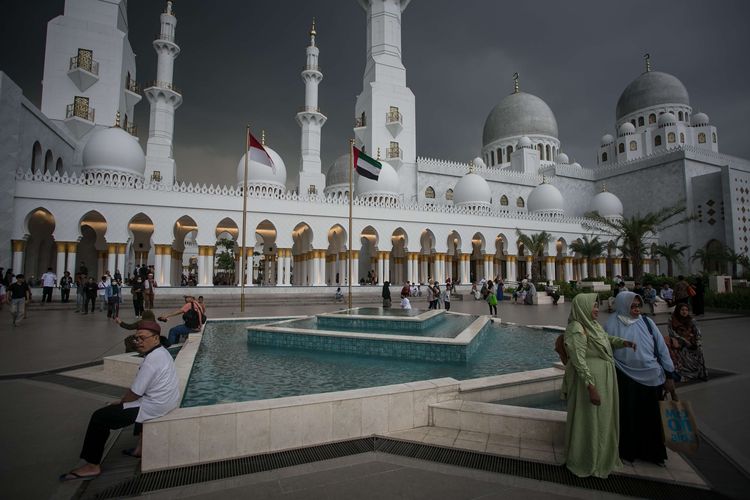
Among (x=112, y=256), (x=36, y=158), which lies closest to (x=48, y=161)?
(x=36, y=158)

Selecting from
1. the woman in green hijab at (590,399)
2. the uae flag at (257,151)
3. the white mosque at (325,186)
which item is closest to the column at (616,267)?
the white mosque at (325,186)

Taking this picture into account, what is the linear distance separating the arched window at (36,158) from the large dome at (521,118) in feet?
121

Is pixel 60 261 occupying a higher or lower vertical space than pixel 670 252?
lower

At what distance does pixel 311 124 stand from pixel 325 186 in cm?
511

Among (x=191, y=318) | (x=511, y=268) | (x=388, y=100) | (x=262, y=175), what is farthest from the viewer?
(x=388, y=100)

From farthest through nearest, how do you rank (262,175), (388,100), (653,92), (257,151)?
(653,92) → (388,100) → (262,175) → (257,151)

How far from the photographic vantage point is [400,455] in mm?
3154

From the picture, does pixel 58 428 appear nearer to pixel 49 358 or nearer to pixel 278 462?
pixel 278 462

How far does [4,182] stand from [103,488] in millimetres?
18564

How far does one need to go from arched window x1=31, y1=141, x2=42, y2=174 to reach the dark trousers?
20378mm

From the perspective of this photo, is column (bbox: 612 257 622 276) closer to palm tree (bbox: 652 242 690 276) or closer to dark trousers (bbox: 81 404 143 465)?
palm tree (bbox: 652 242 690 276)

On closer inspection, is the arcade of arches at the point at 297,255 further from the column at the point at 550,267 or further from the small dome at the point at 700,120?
the small dome at the point at 700,120

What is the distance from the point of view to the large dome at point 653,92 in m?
39.8

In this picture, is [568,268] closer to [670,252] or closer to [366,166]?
[670,252]
